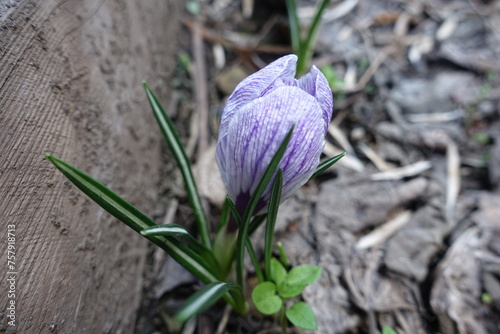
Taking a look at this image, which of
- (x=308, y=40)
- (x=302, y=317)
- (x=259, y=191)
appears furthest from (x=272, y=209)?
(x=308, y=40)

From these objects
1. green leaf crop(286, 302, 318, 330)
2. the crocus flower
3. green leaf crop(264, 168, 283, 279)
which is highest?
the crocus flower

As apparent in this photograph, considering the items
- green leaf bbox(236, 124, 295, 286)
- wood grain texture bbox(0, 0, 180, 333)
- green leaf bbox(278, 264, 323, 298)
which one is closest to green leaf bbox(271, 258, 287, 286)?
green leaf bbox(278, 264, 323, 298)

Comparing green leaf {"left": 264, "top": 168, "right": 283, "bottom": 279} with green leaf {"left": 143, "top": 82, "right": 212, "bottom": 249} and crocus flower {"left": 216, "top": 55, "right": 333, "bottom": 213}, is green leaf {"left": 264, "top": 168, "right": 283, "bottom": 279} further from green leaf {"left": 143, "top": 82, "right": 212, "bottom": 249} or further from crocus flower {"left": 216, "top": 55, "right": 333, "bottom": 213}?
green leaf {"left": 143, "top": 82, "right": 212, "bottom": 249}

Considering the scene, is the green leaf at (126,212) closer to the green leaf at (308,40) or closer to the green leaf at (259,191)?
the green leaf at (259,191)

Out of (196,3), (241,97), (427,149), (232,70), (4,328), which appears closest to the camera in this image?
(4,328)

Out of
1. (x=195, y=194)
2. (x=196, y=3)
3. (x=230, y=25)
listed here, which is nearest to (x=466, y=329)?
(x=195, y=194)

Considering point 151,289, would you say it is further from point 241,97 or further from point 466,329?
point 466,329
